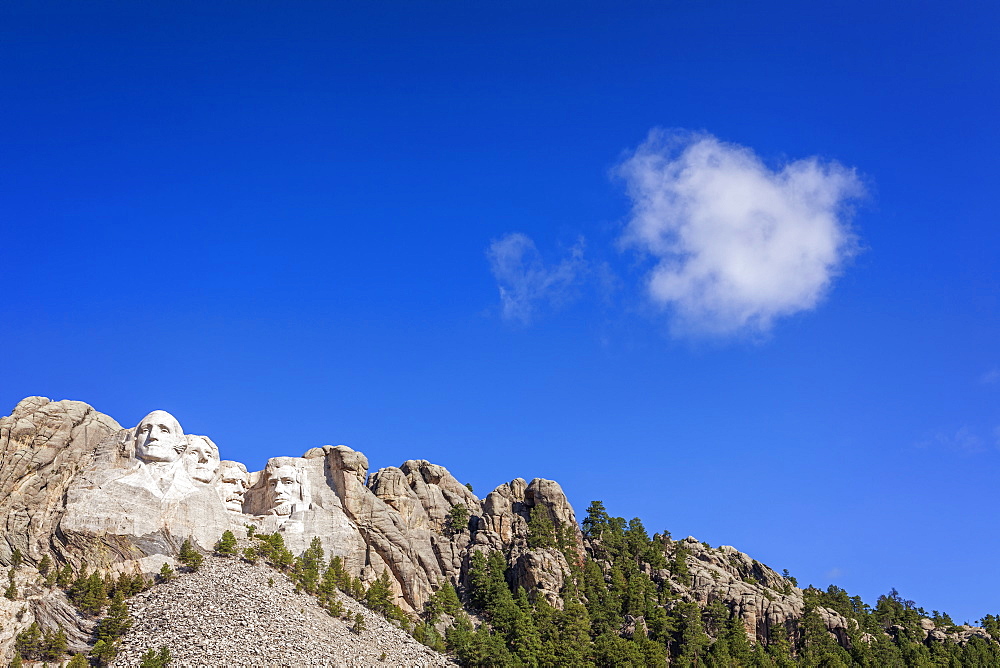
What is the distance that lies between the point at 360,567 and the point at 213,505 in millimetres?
16598

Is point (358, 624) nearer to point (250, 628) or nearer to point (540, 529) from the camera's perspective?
point (250, 628)

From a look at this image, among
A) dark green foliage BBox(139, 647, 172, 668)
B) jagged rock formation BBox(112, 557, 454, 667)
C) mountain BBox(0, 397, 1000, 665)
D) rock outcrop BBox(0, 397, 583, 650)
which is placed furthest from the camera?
rock outcrop BBox(0, 397, 583, 650)

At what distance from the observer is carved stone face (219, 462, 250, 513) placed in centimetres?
12188

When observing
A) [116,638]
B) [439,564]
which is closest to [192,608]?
[116,638]

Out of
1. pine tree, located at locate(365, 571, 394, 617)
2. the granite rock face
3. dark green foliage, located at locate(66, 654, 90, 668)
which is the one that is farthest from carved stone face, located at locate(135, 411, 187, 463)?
dark green foliage, located at locate(66, 654, 90, 668)

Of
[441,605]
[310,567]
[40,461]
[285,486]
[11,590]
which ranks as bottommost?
[11,590]

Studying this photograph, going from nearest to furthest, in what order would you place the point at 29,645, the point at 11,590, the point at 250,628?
1. the point at 29,645
2. the point at 11,590
3. the point at 250,628

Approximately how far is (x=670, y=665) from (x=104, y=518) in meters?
60.9

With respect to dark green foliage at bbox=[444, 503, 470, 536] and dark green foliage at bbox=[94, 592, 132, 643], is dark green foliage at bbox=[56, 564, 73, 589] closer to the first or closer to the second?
dark green foliage at bbox=[94, 592, 132, 643]

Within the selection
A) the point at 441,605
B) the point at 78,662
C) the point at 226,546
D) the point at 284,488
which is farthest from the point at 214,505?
the point at 78,662

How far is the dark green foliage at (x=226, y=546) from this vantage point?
111 meters

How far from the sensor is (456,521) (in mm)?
132250

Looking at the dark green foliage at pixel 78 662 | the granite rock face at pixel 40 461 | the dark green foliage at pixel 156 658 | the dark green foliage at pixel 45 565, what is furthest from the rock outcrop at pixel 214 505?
the dark green foliage at pixel 156 658

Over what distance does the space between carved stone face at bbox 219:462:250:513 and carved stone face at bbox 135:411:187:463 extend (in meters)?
6.84
